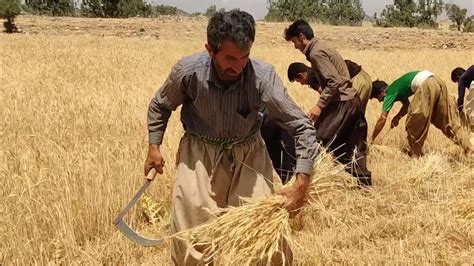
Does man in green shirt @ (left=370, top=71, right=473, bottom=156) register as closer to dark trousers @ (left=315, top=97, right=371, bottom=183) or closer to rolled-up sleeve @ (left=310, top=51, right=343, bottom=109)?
dark trousers @ (left=315, top=97, right=371, bottom=183)

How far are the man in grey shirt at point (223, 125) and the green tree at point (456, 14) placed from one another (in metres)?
40.8

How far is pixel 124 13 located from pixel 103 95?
32300mm

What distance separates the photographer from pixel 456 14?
40.2 metres

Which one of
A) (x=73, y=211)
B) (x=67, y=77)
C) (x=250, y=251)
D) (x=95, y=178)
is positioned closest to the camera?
(x=250, y=251)

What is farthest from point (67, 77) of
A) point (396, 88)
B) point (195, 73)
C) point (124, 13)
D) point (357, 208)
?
point (124, 13)

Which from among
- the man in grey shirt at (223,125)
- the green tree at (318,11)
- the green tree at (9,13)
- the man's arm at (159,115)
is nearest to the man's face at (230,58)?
the man in grey shirt at (223,125)

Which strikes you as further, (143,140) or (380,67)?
(380,67)

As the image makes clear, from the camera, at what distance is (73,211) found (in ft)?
11.2

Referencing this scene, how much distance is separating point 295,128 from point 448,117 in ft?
11.2

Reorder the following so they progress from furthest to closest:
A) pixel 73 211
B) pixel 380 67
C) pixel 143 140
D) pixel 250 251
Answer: pixel 380 67, pixel 143 140, pixel 73 211, pixel 250 251

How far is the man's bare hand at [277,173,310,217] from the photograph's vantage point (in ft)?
7.89

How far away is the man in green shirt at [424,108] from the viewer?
5254 millimetres

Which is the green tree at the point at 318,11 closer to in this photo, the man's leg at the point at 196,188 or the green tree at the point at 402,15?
the green tree at the point at 402,15

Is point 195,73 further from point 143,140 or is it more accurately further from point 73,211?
point 143,140
